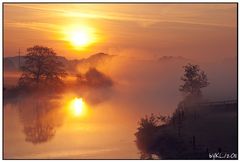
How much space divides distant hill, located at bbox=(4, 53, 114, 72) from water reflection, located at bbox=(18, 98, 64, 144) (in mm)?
268

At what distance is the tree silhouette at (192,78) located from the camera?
515cm

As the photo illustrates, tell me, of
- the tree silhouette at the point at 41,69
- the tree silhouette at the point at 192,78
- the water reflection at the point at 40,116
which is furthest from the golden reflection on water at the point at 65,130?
the tree silhouette at the point at 192,78

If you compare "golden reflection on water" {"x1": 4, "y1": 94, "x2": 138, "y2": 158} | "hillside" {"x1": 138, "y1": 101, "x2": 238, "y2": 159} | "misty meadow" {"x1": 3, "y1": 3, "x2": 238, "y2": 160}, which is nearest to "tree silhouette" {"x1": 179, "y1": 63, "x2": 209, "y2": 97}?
"misty meadow" {"x1": 3, "y1": 3, "x2": 238, "y2": 160}

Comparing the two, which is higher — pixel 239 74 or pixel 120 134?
pixel 239 74

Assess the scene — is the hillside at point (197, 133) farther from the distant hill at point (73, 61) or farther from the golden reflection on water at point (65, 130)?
the distant hill at point (73, 61)

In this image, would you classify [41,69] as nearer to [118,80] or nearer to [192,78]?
[118,80]

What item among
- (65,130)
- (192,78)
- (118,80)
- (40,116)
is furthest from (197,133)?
(40,116)

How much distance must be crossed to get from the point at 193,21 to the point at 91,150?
1.18 metres

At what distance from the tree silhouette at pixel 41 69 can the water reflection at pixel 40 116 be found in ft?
0.45

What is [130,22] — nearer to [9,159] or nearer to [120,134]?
[120,134]

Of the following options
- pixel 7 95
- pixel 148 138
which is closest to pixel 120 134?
pixel 148 138

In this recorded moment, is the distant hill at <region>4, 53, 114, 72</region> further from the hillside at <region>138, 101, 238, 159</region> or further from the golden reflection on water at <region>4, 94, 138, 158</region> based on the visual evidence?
the hillside at <region>138, 101, 238, 159</region>

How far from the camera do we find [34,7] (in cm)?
508

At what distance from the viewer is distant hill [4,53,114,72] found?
200 inches
